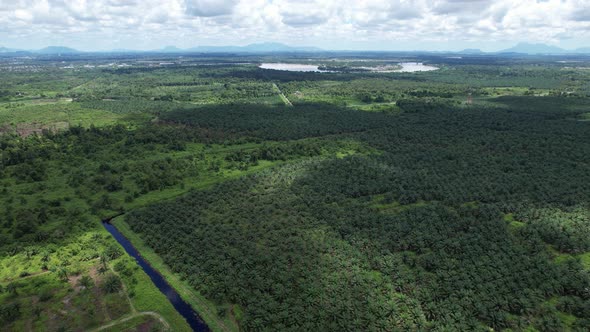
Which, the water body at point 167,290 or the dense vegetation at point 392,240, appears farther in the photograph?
the water body at point 167,290

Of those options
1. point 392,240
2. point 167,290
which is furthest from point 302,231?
point 167,290

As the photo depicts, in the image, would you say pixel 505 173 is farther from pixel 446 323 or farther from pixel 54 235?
pixel 54 235

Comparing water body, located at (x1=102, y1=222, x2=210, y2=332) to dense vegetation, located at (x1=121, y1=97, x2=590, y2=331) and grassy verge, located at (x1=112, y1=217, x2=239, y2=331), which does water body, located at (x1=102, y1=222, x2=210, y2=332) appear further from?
dense vegetation, located at (x1=121, y1=97, x2=590, y2=331)

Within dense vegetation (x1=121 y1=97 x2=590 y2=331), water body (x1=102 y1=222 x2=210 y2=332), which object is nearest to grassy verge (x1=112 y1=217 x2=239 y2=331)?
water body (x1=102 y1=222 x2=210 y2=332)

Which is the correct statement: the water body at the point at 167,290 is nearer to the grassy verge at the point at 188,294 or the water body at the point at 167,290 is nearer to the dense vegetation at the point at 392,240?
the grassy verge at the point at 188,294

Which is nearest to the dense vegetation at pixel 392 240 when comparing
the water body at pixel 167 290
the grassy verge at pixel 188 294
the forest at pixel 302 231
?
the forest at pixel 302 231

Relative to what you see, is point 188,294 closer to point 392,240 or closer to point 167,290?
point 167,290

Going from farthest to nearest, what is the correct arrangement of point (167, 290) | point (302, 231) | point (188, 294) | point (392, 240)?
point (302, 231), point (392, 240), point (167, 290), point (188, 294)
